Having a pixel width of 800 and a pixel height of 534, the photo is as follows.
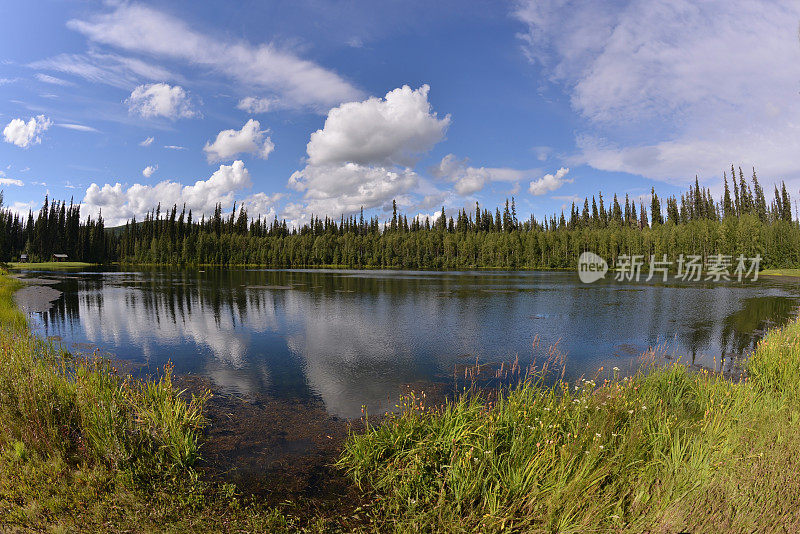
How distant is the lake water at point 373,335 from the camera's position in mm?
17125

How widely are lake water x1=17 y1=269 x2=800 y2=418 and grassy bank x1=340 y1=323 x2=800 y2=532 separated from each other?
5.29m

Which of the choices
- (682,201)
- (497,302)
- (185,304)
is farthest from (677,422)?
(682,201)

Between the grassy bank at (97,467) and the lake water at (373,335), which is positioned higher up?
the grassy bank at (97,467)

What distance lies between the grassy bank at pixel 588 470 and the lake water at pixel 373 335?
5.29 metres

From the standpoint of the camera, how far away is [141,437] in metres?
8.90

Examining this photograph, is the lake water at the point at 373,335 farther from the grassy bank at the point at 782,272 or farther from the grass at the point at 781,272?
the grass at the point at 781,272

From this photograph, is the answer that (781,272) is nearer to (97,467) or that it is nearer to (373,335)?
(373,335)

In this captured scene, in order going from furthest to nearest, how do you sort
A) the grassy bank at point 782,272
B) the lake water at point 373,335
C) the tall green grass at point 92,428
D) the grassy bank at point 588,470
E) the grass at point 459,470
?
the grassy bank at point 782,272 → the lake water at point 373,335 → the tall green grass at point 92,428 → the grass at point 459,470 → the grassy bank at point 588,470

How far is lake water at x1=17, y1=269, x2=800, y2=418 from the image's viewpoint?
17.1 metres

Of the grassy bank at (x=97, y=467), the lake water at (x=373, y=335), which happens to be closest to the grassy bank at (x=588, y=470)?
the grassy bank at (x=97, y=467)

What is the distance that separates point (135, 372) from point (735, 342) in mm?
31959

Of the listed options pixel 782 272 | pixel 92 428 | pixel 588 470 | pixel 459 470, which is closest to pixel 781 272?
pixel 782 272

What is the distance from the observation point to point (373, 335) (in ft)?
83.9

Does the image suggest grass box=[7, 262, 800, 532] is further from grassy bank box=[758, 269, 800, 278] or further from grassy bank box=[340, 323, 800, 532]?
grassy bank box=[758, 269, 800, 278]
